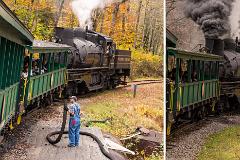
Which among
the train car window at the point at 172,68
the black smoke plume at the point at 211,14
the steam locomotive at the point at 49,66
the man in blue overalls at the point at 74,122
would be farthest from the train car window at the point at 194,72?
the steam locomotive at the point at 49,66

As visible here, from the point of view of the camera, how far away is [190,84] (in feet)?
14.7

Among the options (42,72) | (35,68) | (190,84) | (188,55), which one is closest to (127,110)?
(42,72)

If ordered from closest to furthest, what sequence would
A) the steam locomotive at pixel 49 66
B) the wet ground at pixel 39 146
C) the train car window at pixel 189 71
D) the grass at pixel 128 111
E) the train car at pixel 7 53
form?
1. the train car at pixel 7 53
2. the steam locomotive at pixel 49 66
3. the wet ground at pixel 39 146
4. the train car window at pixel 189 71
5. the grass at pixel 128 111

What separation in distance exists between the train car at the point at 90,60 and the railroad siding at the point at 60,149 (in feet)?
12.9

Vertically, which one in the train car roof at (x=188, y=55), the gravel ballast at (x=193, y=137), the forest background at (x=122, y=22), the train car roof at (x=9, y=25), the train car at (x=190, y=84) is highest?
the forest background at (x=122, y=22)

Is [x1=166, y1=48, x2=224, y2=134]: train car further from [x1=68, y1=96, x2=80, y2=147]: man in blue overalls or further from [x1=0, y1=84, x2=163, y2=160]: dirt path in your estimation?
[x1=68, y1=96, x2=80, y2=147]: man in blue overalls

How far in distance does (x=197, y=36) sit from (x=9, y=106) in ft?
10.2

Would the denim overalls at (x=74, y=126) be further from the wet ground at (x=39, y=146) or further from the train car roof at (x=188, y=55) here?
the train car roof at (x=188, y=55)

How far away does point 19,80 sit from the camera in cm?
473

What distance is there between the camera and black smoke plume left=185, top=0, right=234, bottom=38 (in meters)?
4.25

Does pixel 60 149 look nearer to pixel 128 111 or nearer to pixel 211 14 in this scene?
pixel 211 14

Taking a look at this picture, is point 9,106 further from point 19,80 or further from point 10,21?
point 10,21

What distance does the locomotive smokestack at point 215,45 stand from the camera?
5.62 metres

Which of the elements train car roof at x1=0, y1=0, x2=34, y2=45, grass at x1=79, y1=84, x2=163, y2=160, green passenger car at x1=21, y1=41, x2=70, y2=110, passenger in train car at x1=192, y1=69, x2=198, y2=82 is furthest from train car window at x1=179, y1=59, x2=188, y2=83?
green passenger car at x1=21, y1=41, x2=70, y2=110
